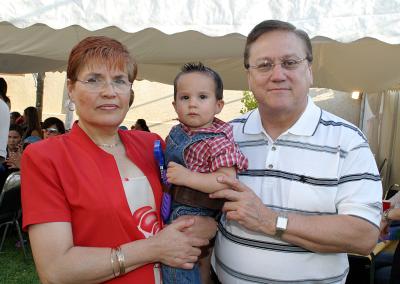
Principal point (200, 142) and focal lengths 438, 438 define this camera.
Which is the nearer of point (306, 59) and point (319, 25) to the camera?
point (306, 59)

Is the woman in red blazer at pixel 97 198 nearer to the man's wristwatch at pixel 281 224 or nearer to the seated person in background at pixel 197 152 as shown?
the seated person in background at pixel 197 152

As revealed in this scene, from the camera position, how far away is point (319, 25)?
276 cm

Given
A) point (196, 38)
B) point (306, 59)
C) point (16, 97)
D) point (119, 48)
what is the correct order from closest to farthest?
point (119, 48)
point (306, 59)
point (196, 38)
point (16, 97)

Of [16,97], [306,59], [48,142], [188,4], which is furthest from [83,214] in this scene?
[16,97]

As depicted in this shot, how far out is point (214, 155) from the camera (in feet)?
6.33

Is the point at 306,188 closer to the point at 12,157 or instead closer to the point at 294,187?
the point at 294,187

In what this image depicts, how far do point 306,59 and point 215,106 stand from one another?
1.60 ft

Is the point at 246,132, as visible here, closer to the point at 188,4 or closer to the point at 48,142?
the point at 48,142

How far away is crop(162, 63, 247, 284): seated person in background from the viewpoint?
186cm


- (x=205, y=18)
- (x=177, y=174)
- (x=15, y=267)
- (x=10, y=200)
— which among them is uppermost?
(x=205, y=18)

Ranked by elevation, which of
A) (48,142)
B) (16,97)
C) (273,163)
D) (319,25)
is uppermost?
(319,25)

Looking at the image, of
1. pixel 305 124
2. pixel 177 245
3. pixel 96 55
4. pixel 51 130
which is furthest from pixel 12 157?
pixel 305 124

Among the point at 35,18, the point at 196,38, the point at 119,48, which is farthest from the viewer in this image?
the point at 196,38

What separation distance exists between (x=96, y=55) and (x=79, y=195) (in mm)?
555
